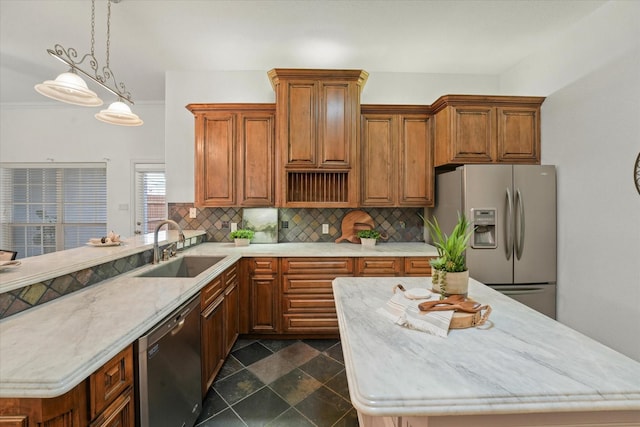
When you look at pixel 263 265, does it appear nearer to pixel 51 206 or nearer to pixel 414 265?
pixel 414 265

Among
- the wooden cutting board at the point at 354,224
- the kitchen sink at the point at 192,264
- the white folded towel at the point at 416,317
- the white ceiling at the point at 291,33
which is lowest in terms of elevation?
the kitchen sink at the point at 192,264

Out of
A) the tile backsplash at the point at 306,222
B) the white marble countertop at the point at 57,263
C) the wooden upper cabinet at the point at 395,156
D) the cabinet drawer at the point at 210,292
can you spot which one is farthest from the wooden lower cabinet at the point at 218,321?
the wooden upper cabinet at the point at 395,156

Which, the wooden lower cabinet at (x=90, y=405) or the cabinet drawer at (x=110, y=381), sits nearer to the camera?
the wooden lower cabinet at (x=90, y=405)

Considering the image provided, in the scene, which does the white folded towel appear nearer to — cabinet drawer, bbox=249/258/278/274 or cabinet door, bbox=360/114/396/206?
cabinet drawer, bbox=249/258/278/274

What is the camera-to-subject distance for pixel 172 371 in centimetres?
136

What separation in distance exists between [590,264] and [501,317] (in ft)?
6.06

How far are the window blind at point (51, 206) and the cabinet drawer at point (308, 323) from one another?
146 inches

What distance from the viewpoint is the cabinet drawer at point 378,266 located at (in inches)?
108

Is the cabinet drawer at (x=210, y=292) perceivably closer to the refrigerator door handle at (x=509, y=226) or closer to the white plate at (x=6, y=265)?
the white plate at (x=6, y=265)

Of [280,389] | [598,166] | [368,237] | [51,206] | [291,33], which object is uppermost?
[291,33]

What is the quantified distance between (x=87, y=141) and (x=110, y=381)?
4867 millimetres

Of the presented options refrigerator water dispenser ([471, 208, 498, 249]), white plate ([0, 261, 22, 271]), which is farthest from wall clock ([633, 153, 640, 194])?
white plate ([0, 261, 22, 271])

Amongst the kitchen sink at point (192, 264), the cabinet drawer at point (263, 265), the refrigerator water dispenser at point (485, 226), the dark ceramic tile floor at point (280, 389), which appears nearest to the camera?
the dark ceramic tile floor at point (280, 389)

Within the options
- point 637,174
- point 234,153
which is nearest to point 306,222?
point 234,153
